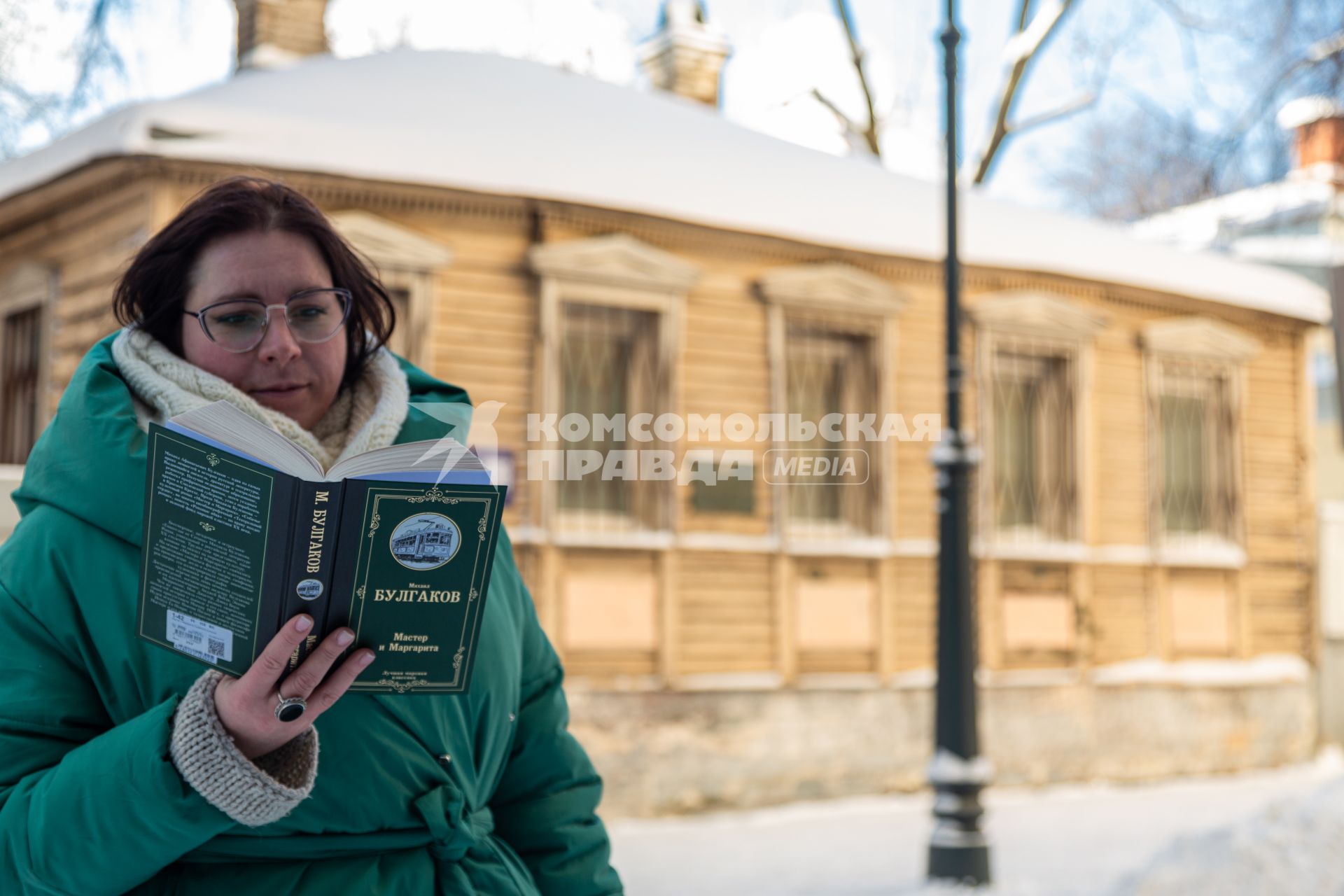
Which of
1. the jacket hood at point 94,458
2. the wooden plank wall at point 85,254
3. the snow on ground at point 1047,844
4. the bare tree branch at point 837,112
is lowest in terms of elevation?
the snow on ground at point 1047,844

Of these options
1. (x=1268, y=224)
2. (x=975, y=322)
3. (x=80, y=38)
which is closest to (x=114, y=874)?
(x=975, y=322)

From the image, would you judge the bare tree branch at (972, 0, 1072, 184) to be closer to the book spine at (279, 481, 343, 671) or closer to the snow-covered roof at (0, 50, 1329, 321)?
the snow-covered roof at (0, 50, 1329, 321)

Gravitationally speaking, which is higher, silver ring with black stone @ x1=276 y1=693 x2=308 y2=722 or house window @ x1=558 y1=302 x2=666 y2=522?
house window @ x1=558 y1=302 x2=666 y2=522

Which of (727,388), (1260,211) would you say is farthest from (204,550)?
(1260,211)

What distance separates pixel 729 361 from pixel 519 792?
8319 mm

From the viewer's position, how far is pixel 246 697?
61.2 inches

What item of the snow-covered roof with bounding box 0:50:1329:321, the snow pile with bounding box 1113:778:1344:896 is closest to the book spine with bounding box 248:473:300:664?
the snow pile with bounding box 1113:778:1344:896

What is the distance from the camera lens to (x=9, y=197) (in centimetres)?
961

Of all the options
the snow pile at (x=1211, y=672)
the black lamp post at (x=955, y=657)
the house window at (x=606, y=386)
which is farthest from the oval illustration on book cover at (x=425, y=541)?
the snow pile at (x=1211, y=672)

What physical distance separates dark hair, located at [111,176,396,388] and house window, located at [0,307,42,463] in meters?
8.45

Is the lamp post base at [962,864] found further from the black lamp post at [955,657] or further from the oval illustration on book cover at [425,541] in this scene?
the oval illustration on book cover at [425,541]

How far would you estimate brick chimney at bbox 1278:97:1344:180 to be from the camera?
48.9ft

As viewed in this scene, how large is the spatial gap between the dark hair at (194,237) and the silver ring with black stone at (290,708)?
69 cm

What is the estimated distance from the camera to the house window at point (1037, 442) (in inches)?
469
